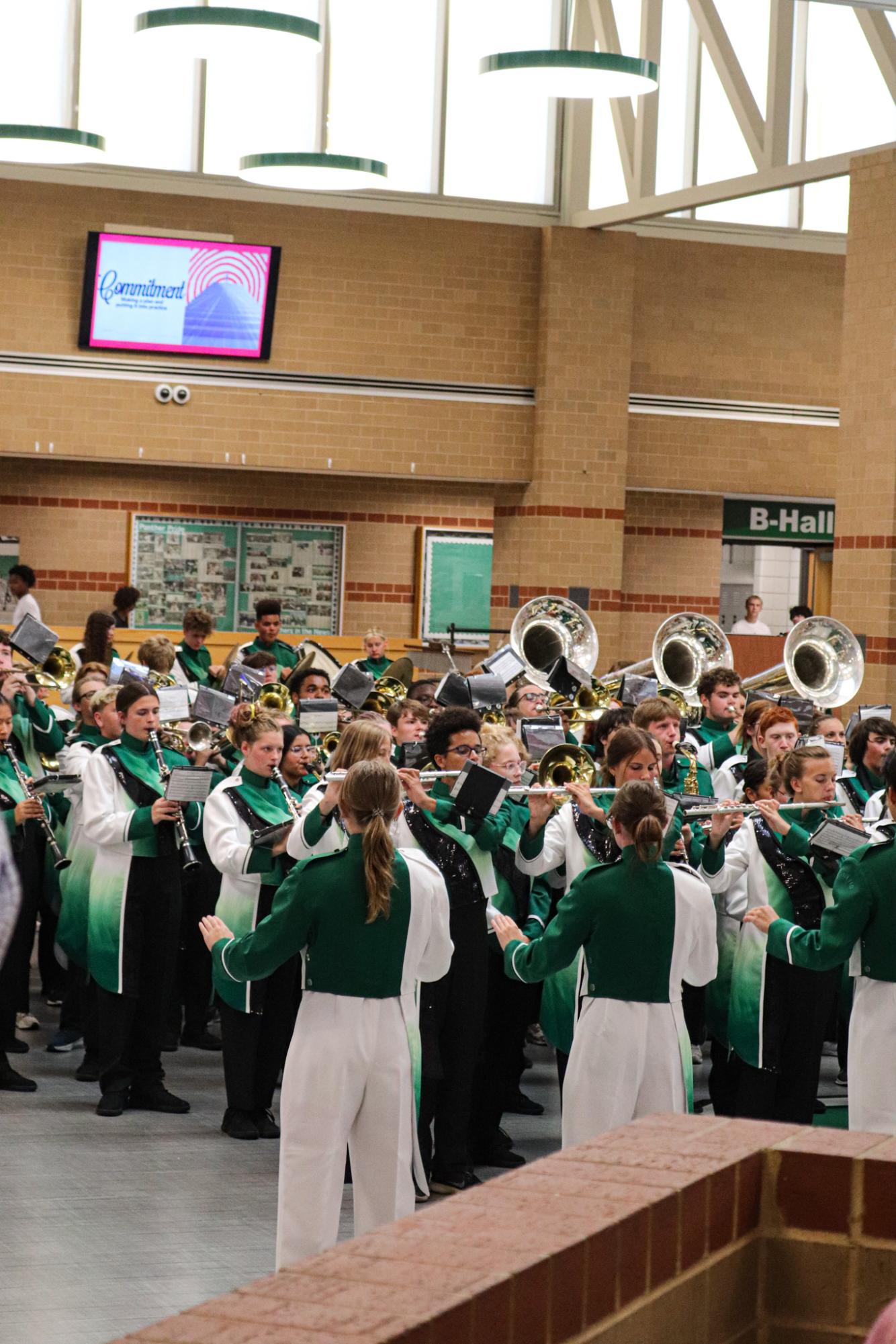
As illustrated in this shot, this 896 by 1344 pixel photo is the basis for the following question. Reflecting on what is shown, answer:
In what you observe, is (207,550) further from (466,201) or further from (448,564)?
(466,201)

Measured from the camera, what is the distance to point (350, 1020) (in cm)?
471

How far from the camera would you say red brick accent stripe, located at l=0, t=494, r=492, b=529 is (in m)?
17.3

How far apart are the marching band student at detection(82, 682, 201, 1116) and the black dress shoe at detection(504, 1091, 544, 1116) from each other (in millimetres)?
1352

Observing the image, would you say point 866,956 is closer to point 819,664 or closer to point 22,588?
point 819,664

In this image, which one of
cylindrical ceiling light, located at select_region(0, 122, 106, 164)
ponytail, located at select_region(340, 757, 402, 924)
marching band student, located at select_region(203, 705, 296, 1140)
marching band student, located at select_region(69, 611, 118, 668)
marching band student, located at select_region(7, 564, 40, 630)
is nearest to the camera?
ponytail, located at select_region(340, 757, 402, 924)

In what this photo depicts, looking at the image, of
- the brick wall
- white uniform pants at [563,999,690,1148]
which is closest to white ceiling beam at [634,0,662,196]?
white uniform pants at [563,999,690,1148]

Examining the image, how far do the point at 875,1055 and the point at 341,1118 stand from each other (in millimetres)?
1791

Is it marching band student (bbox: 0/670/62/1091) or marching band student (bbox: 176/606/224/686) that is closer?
marching band student (bbox: 0/670/62/1091)

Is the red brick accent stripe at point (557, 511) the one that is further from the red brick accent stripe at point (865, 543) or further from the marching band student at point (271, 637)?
the marching band student at point (271, 637)

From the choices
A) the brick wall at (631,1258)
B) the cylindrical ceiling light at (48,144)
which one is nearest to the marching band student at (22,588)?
the cylindrical ceiling light at (48,144)

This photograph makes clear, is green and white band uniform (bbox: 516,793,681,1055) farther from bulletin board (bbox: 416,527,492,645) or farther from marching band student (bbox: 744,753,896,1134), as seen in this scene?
bulletin board (bbox: 416,527,492,645)

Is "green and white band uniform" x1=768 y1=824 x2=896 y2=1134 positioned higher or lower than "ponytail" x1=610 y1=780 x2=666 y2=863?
lower

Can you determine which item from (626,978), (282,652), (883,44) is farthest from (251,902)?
(883,44)

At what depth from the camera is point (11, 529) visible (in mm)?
17219
